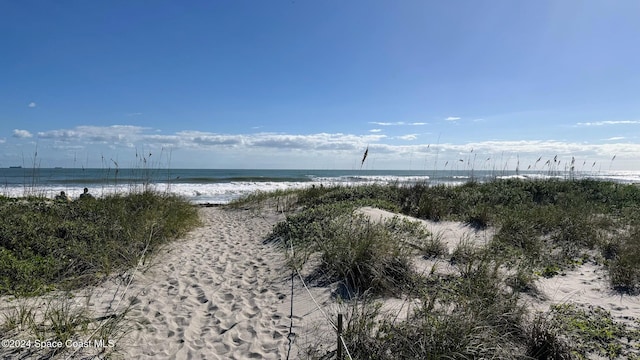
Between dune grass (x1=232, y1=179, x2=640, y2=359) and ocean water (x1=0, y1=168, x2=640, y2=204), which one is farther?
ocean water (x1=0, y1=168, x2=640, y2=204)

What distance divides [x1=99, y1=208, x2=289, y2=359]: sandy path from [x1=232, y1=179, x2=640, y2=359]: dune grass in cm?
84

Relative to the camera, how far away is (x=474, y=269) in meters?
4.68

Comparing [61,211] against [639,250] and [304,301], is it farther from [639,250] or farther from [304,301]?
[639,250]

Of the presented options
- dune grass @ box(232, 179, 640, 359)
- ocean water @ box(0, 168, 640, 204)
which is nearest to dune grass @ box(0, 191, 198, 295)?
ocean water @ box(0, 168, 640, 204)

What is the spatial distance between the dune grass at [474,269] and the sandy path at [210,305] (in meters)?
0.84

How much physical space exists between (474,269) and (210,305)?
12.0 feet

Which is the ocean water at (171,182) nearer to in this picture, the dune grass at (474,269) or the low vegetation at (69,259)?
the low vegetation at (69,259)

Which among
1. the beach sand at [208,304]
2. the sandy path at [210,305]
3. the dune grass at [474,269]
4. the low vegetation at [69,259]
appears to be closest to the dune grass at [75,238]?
the low vegetation at [69,259]

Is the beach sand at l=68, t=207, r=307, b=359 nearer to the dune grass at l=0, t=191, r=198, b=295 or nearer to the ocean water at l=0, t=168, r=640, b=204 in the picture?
the dune grass at l=0, t=191, r=198, b=295

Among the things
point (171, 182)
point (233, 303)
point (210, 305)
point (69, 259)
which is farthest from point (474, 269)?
point (171, 182)

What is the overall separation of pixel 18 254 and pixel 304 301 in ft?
14.5

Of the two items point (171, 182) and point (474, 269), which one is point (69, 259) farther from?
point (171, 182)

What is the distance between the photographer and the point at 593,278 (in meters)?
4.84

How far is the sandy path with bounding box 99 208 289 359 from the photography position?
3369 millimetres
